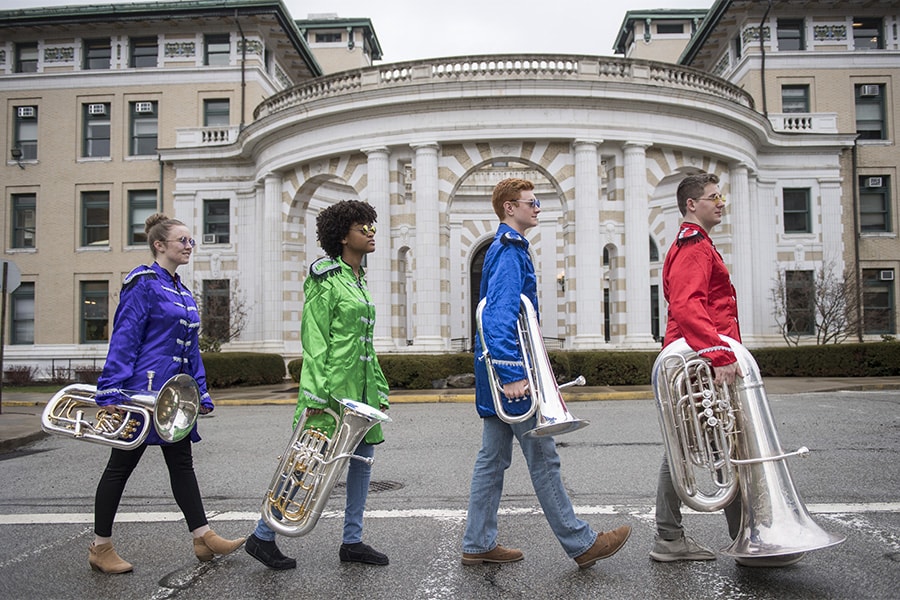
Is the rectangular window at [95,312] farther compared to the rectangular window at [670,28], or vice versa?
the rectangular window at [670,28]

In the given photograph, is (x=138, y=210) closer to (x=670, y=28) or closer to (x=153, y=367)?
(x=153, y=367)

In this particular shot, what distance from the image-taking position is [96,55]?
1277 inches

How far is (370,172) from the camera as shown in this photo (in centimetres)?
2381

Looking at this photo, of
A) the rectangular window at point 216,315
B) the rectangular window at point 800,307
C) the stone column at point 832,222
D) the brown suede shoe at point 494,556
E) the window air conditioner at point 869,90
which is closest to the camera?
the brown suede shoe at point 494,556

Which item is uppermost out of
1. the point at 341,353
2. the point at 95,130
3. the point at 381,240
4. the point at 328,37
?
the point at 328,37

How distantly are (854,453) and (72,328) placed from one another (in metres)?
30.6

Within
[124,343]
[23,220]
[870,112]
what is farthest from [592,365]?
[23,220]

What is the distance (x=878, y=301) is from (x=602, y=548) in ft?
99.7

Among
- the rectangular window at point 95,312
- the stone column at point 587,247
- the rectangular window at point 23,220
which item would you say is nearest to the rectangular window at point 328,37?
the rectangular window at point 23,220

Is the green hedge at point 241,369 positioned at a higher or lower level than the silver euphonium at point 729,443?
lower

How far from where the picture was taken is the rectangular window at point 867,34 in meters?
30.9

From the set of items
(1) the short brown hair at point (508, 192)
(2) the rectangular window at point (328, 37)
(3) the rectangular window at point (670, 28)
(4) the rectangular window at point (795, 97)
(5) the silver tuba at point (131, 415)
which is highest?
(2) the rectangular window at point (328, 37)

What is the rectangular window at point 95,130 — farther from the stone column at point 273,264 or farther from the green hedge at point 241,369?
the green hedge at point 241,369

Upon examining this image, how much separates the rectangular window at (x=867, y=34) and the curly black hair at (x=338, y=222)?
32543mm
